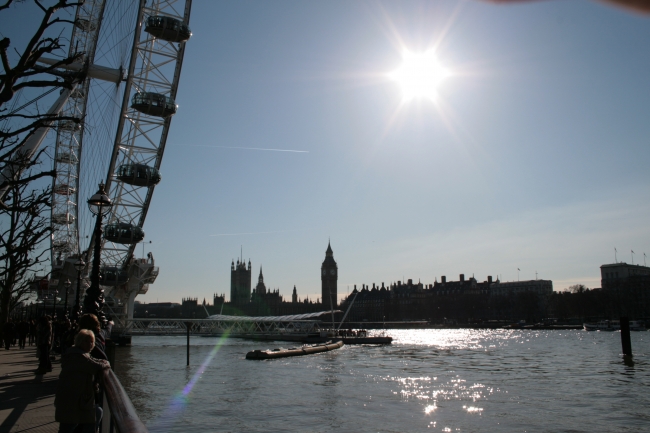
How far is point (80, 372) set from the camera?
704 centimetres

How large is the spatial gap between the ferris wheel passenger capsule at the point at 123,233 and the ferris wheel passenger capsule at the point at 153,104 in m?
10.1

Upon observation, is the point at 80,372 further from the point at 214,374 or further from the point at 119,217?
the point at 119,217

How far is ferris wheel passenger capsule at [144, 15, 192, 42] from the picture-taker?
43.6 meters

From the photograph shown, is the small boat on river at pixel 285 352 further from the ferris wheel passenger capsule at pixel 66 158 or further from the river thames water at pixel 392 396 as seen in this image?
the ferris wheel passenger capsule at pixel 66 158

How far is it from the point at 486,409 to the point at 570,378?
14.1 metres

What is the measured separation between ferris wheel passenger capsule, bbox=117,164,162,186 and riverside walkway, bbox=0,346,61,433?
95.0ft

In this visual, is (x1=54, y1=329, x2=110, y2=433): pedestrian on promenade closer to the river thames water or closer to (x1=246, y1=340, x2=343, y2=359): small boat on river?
the river thames water

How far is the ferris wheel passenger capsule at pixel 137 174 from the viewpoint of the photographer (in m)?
47.3

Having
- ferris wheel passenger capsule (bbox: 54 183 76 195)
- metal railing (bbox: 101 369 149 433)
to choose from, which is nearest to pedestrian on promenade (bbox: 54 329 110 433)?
metal railing (bbox: 101 369 149 433)

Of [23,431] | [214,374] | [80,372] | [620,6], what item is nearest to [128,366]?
[214,374]

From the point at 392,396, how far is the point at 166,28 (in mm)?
30867

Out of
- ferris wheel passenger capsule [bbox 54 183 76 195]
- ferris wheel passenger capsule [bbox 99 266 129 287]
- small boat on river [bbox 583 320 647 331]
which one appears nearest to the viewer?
ferris wheel passenger capsule [bbox 99 266 129 287]

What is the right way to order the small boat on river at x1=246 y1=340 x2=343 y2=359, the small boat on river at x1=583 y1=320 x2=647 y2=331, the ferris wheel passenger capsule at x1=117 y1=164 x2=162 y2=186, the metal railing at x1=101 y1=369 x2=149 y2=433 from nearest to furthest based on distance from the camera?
the metal railing at x1=101 y1=369 x2=149 y2=433, the ferris wheel passenger capsule at x1=117 y1=164 x2=162 y2=186, the small boat on river at x1=246 y1=340 x2=343 y2=359, the small boat on river at x1=583 y1=320 x2=647 y2=331

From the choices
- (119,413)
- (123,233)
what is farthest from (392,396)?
(123,233)
